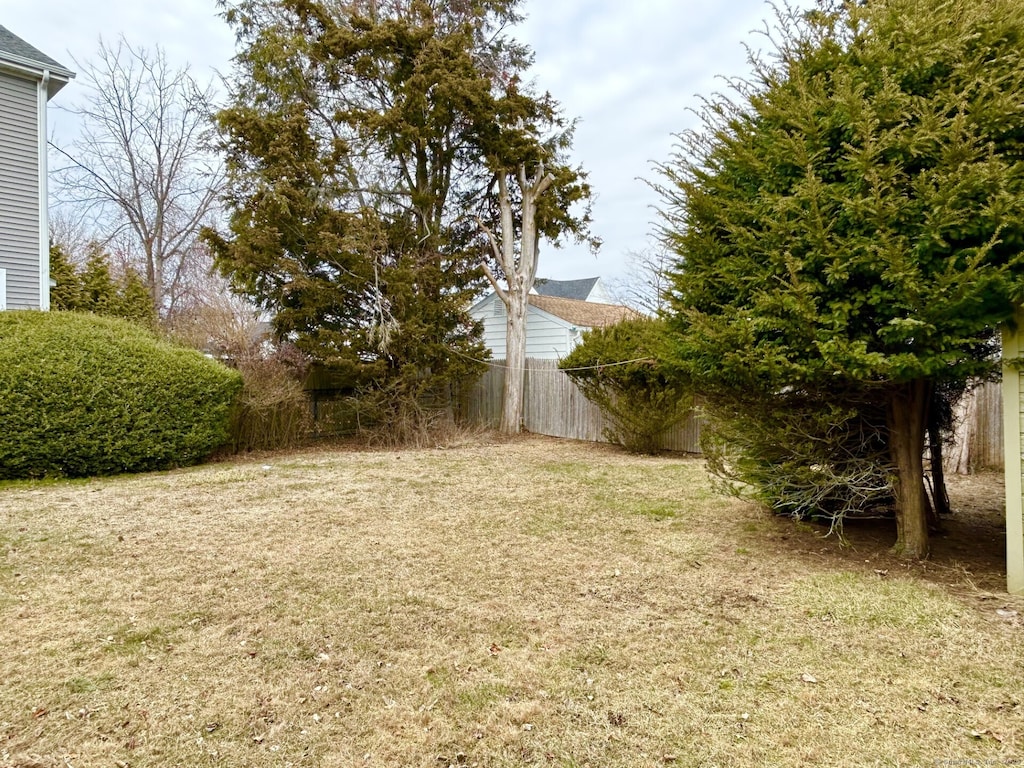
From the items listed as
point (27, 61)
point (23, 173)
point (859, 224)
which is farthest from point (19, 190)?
point (859, 224)

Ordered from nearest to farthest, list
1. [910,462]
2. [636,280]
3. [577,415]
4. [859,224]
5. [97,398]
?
[859,224]
[910,462]
[97,398]
[577,415]
[636,280]

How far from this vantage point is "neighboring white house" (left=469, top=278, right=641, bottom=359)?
1590cm

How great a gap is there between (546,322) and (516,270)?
10.9 ft

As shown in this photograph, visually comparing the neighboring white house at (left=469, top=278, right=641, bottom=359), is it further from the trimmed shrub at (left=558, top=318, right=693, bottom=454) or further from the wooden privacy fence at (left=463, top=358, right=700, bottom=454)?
the trimmed shrub at (left=558, top=318, right=693, bottom=454)

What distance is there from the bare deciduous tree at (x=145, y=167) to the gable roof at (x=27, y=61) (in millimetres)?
7319

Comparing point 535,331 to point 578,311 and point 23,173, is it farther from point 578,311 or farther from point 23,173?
point 23,173

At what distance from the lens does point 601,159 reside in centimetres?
1467

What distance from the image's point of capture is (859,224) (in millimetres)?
3342

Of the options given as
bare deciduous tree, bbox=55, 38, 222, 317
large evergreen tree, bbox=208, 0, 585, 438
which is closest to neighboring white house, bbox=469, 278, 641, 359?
large evergreen tree, bbox=208, 0, 585, 438

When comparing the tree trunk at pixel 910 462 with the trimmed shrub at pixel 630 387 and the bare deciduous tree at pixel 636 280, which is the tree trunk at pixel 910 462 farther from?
the bare deciduous tree at pixel 636 280

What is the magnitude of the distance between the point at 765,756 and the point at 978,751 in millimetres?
722

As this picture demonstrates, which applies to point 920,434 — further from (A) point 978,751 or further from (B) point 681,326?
(A) point 978,751

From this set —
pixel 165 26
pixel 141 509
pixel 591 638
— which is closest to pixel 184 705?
pixel 591 638

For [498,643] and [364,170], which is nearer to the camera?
[498,643]
